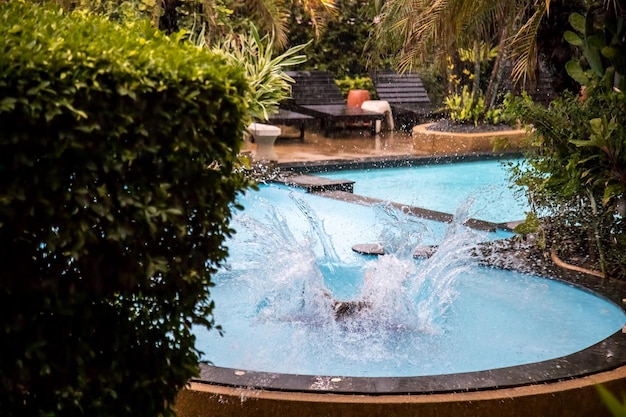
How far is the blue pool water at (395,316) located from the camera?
490 cm

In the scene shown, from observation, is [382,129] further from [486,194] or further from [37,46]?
[37,46]

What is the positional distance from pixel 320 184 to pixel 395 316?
5.14 m

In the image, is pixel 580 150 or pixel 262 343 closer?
pixel 262 343

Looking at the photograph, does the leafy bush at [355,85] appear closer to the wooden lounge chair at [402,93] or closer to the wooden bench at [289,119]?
the wooden lounge chair at [402,93]

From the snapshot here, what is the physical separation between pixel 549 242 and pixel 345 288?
1647 mm

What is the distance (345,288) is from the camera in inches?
258

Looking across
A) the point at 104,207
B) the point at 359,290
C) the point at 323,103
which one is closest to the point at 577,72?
the point at 359,290

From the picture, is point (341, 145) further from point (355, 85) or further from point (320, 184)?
point (320, 184)

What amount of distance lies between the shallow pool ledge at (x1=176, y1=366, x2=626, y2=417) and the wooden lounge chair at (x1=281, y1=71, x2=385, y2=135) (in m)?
12.3

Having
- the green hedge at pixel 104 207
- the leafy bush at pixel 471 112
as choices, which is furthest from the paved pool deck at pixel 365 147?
the green hedge at pixel 104 207

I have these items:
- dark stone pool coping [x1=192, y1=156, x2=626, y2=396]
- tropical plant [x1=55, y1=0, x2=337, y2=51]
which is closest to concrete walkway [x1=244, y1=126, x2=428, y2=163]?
tropical plant [x1=55, y1=0, x2=337, y2=51]

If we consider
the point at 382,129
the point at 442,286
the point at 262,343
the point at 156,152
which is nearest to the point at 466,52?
the point at 382,129

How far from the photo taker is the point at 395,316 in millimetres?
5406

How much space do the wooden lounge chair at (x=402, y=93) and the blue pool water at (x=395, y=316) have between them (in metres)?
11.5
